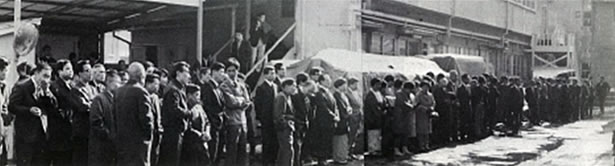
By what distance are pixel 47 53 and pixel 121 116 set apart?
3.20 metres

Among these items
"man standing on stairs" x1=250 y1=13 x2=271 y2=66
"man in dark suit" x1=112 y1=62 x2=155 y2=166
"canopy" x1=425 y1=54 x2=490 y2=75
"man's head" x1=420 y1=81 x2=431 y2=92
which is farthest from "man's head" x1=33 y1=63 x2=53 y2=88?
"canopy" x1=425 y1=54 x2=490 y2=75

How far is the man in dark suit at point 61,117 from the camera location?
14.0 ft

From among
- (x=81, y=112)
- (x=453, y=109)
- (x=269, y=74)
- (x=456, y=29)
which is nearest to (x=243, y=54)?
(x=269, y=74)

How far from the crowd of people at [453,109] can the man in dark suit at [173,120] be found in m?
2.38

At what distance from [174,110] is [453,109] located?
157 inches

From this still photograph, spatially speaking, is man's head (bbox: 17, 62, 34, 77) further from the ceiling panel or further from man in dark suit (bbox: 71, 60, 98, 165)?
the ceiling panel

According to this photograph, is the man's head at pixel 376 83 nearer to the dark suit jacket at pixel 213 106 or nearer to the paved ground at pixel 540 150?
the paved ground at pixel 540 150

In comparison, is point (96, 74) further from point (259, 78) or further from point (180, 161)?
point (259, 78)

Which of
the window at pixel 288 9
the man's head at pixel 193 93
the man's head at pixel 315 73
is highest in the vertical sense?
the window at pixel 288 9

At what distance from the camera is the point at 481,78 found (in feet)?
25.5

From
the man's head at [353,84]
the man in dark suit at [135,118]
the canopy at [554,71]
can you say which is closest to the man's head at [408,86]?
the man's head at [353,84]

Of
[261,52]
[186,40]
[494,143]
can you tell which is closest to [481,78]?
[494,143]

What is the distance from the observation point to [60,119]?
4.26m

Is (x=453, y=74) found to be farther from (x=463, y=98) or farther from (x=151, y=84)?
(x=151, y=84)
